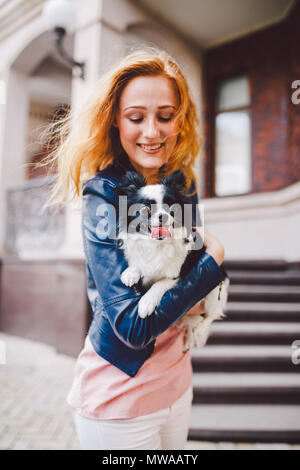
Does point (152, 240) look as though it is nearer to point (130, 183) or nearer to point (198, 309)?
point (130, 183)

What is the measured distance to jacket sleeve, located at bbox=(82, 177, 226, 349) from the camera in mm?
866

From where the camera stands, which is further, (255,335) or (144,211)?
(255,335)

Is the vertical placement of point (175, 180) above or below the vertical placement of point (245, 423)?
above

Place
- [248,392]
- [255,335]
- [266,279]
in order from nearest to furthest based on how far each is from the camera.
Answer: [248,392] < [255,335] < [266,279]

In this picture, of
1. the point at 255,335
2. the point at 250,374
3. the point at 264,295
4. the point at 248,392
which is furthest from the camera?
the point at 264,295

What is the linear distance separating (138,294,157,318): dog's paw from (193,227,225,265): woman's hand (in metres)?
0.25

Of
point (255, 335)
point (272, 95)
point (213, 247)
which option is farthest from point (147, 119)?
point (272, 95)

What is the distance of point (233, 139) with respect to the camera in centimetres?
666

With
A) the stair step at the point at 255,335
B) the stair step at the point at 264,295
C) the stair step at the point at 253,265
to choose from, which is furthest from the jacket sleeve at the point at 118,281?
the stair step at the point at 253,265

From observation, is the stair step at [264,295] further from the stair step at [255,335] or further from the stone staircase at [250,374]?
the stair step at [255,335]

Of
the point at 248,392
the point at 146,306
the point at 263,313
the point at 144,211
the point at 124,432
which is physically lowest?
the point at 248,392

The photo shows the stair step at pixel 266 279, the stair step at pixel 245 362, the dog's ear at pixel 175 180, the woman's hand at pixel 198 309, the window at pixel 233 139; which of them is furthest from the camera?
the window at pixel 233 139

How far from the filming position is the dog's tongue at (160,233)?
0.93 meters

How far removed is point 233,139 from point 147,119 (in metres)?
6.11
